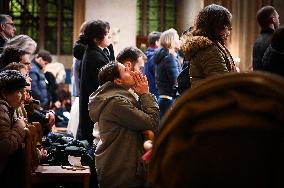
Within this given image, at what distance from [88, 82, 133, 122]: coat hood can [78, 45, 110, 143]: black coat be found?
1375 mm

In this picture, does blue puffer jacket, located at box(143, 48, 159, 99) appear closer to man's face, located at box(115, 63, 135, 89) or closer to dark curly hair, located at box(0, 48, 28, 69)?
dark curly hair, located at box(0, 48, 28, 69)

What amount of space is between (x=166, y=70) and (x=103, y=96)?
3.37 meters

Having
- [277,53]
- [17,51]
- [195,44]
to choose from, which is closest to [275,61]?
[277,53]

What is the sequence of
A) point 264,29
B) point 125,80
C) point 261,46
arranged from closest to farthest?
1. point 125,80
2. point 261,46
3. point 264,29

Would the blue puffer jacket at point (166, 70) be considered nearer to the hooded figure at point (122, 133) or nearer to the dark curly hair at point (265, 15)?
the dark curly hair at point (265, 15)

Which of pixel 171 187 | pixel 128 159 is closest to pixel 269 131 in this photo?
pixel 171 187

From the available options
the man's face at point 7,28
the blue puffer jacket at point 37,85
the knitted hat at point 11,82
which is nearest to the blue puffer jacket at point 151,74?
the blue puffer jacket at point 37,85

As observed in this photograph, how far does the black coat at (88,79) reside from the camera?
6363 millimetres

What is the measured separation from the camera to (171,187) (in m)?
1.18

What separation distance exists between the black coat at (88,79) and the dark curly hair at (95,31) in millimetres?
83

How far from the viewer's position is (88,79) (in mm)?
6391

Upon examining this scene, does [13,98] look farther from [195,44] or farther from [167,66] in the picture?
[167,66]

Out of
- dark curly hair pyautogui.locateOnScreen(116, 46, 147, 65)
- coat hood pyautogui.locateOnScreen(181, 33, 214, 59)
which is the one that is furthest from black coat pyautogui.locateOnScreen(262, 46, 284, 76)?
dark curly hair pyautogui.locateOnScreen(116, 46, 147, 65)

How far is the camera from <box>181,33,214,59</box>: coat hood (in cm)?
433
